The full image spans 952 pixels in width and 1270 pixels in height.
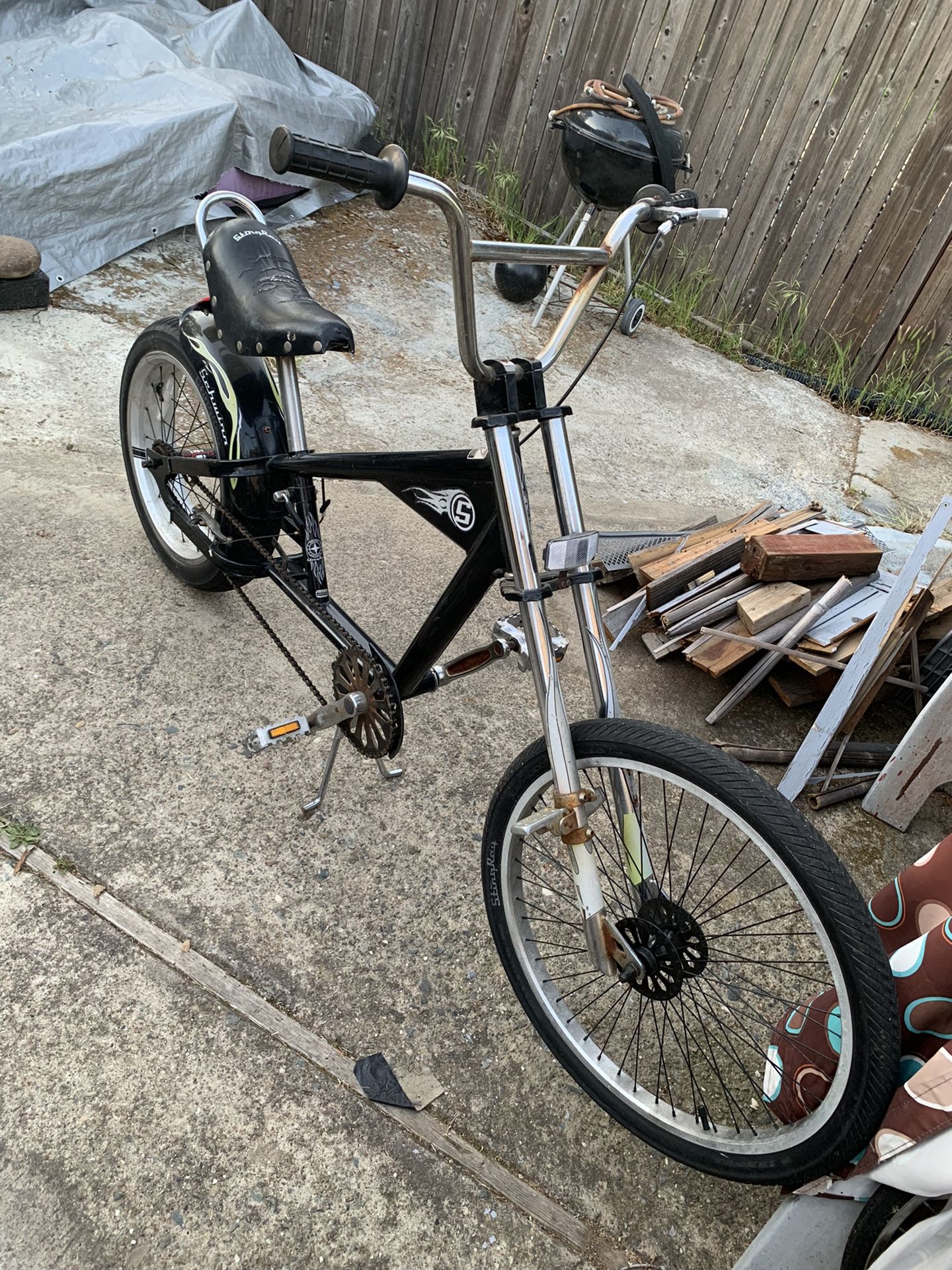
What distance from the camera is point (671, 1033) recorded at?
1967 mm

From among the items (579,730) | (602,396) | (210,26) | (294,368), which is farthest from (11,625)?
(210,26)

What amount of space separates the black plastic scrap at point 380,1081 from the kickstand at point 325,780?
0.64 metres

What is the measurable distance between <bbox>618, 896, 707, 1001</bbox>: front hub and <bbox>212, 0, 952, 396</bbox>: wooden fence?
4.77 meters

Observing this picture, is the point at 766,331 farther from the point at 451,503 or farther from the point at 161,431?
the point at 451,503

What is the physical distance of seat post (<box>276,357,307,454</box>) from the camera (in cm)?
219

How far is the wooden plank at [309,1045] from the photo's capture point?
1.64 metres

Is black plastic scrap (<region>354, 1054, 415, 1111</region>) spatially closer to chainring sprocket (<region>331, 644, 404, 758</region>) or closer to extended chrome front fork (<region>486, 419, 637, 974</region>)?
extended chrome front fork (<region>486, 419, 637, 974</region>)

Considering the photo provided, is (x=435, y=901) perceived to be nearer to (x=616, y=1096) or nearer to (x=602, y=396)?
(x=616, y=1096)

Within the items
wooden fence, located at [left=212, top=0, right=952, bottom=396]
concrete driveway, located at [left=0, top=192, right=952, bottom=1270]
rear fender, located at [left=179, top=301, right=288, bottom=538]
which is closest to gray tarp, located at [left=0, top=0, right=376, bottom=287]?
concrete driveway, located at [left=0, top=192, right=952, bottom=1270]

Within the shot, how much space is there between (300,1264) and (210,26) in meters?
5.70

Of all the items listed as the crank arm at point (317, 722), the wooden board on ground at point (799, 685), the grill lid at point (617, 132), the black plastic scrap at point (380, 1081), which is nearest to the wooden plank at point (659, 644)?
the wooden board on ground at point (799, 685)

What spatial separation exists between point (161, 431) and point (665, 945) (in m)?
2.28

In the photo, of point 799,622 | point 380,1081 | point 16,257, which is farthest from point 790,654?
point 16,257

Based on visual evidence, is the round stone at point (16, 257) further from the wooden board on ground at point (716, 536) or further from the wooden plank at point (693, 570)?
the wooden plank at point (693, 570)
